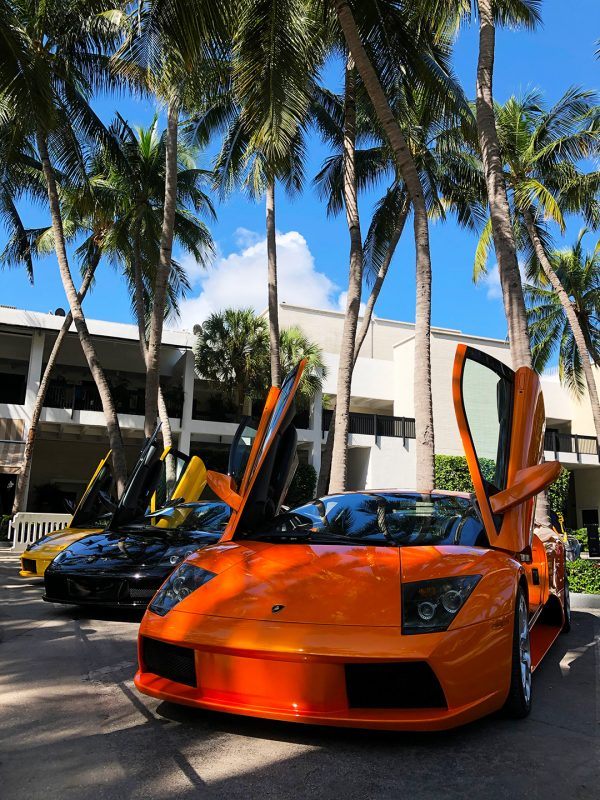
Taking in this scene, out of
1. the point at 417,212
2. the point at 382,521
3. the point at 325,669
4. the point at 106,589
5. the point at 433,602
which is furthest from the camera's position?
the point at 417,212

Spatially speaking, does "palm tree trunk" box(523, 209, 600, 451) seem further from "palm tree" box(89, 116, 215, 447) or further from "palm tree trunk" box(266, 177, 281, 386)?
"palm tree" box(89, 116, 215, 447)

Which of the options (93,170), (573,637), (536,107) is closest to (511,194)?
(536,107)

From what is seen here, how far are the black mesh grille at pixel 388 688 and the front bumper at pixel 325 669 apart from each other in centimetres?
2

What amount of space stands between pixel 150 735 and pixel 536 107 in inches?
836

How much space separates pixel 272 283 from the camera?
15.9 metres

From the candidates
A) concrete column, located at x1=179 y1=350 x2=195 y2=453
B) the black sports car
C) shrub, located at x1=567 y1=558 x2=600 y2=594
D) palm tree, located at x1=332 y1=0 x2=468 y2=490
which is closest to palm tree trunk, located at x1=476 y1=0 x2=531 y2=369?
palm tree, located at x1=332 y1=0 x2=468 y2=490

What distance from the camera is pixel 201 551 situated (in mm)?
3783

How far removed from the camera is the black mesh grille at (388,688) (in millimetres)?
2572

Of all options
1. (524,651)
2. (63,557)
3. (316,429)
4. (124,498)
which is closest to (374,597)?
(524,651)

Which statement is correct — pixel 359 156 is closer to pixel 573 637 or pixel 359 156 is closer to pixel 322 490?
pixel 322 490

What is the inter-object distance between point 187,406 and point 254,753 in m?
18.7

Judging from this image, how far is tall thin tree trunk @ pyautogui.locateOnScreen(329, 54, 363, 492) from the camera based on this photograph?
11.5 m

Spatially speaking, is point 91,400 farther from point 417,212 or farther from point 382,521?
point 382,521

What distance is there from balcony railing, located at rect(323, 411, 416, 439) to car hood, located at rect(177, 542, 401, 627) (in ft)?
65.7
